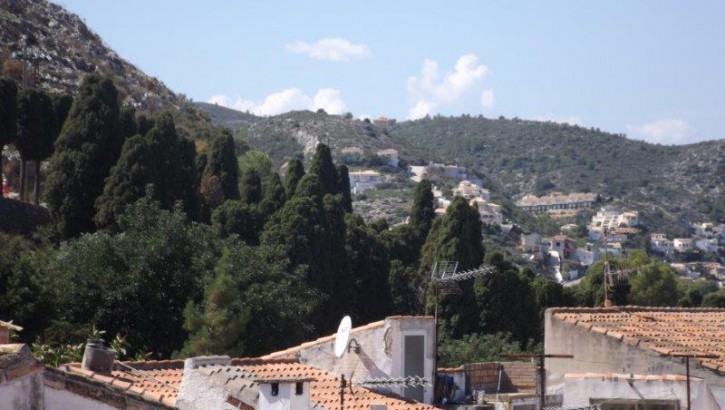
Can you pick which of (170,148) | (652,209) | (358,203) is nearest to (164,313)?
(170,148)

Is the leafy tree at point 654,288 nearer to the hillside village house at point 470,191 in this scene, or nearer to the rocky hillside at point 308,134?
the rocky hillside at point 308,134

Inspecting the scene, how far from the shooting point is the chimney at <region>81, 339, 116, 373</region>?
54.3 feet

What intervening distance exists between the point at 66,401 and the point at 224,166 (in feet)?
146

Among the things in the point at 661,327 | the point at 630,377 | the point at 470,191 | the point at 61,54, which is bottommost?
the point at 630,377

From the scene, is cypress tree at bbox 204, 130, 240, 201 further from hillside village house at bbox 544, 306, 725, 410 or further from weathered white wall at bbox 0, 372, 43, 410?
weathered white wall at bbox 0, 372, 43, 410

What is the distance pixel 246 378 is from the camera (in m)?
15.3

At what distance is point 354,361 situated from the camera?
20031mm

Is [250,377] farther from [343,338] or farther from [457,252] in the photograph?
[457,252]

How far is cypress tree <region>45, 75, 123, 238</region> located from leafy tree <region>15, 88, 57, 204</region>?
8.00ft

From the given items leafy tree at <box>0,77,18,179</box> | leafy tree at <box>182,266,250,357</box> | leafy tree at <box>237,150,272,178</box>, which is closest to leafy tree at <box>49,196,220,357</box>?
leafy tree at <box>182,266,250,357</box>

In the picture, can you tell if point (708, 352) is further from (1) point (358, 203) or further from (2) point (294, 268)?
(1) point (358, 203)

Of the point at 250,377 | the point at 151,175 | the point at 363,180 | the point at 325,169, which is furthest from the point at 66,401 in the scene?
the point at 363,180

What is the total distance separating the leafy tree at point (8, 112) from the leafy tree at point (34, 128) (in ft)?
1.34

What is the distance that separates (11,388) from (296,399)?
13.4 feet
